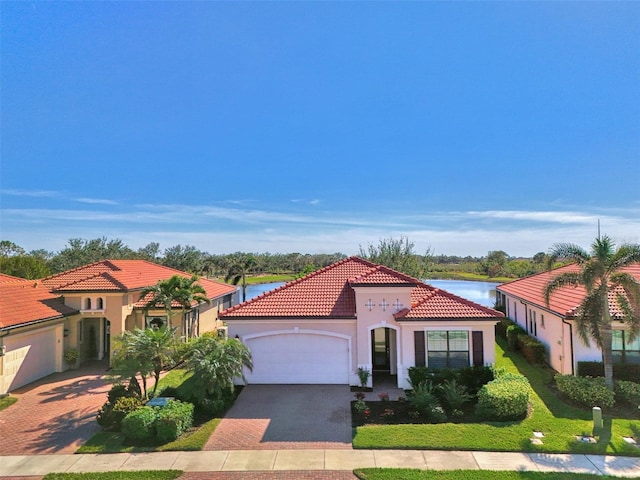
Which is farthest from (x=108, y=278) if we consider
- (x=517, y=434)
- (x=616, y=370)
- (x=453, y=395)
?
(x=616, y=370)

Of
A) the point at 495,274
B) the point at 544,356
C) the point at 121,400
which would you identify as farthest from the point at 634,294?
the point at 495,274

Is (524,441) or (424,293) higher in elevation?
(424,293)

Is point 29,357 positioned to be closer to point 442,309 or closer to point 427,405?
point 427,405

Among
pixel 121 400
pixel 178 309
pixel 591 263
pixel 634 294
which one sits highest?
pixel 591 263

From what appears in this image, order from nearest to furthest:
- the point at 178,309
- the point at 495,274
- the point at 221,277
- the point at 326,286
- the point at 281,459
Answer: the point at 281,459, the point at 326,286, the point at 178,309, the point at 221,277, the point at 495,274

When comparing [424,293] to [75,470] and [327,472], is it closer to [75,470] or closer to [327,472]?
[327,472]

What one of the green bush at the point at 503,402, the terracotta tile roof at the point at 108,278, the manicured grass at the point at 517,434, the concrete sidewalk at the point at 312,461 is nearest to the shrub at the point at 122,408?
the concrete sidewalk at the point at 312,461

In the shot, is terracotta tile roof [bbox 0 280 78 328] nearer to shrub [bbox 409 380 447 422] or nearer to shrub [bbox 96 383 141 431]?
shrub [bbox 96 383 141 431]
